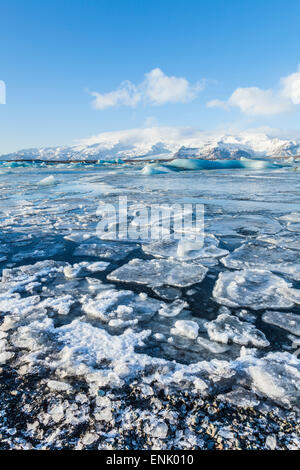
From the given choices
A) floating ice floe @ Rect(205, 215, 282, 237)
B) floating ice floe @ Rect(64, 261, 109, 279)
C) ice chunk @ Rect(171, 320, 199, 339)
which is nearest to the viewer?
ice chunk @ Rect(171, 320, 199, 339)

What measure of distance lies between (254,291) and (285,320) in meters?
0.36

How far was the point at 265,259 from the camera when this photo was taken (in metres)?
2.39

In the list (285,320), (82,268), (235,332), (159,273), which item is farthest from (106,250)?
(285,320)

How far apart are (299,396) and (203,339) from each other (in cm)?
45

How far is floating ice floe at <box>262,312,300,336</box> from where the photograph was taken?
1.39 meters

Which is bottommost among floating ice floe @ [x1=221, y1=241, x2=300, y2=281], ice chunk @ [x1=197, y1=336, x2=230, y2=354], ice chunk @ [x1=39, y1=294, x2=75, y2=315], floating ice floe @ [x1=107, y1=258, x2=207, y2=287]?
ice chunk @ [x1=197, y1=336, x2=230, y2=354]

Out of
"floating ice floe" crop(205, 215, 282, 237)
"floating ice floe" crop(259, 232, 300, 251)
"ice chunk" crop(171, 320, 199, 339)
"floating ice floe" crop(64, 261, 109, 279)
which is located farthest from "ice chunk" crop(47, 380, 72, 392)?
"floating ice floe" crop(205, 215, 282, 237)

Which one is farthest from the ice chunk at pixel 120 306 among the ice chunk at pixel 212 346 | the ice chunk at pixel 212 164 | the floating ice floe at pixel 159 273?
the ice chunk at pixel 212 164

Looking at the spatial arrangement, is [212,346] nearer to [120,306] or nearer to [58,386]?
[120,306]

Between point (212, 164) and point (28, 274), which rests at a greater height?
point (212, 164)

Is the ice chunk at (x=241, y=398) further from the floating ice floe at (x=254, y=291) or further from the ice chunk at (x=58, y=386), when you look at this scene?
the floating ice floe at (x=254, y=291)

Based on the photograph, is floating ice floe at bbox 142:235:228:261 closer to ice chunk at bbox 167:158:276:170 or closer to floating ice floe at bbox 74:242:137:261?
floating ice floe at bbox 74:242:137:261

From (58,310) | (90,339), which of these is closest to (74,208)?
(58,310)

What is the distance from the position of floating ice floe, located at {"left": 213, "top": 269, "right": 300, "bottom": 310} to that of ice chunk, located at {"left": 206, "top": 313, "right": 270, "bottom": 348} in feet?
0.69
